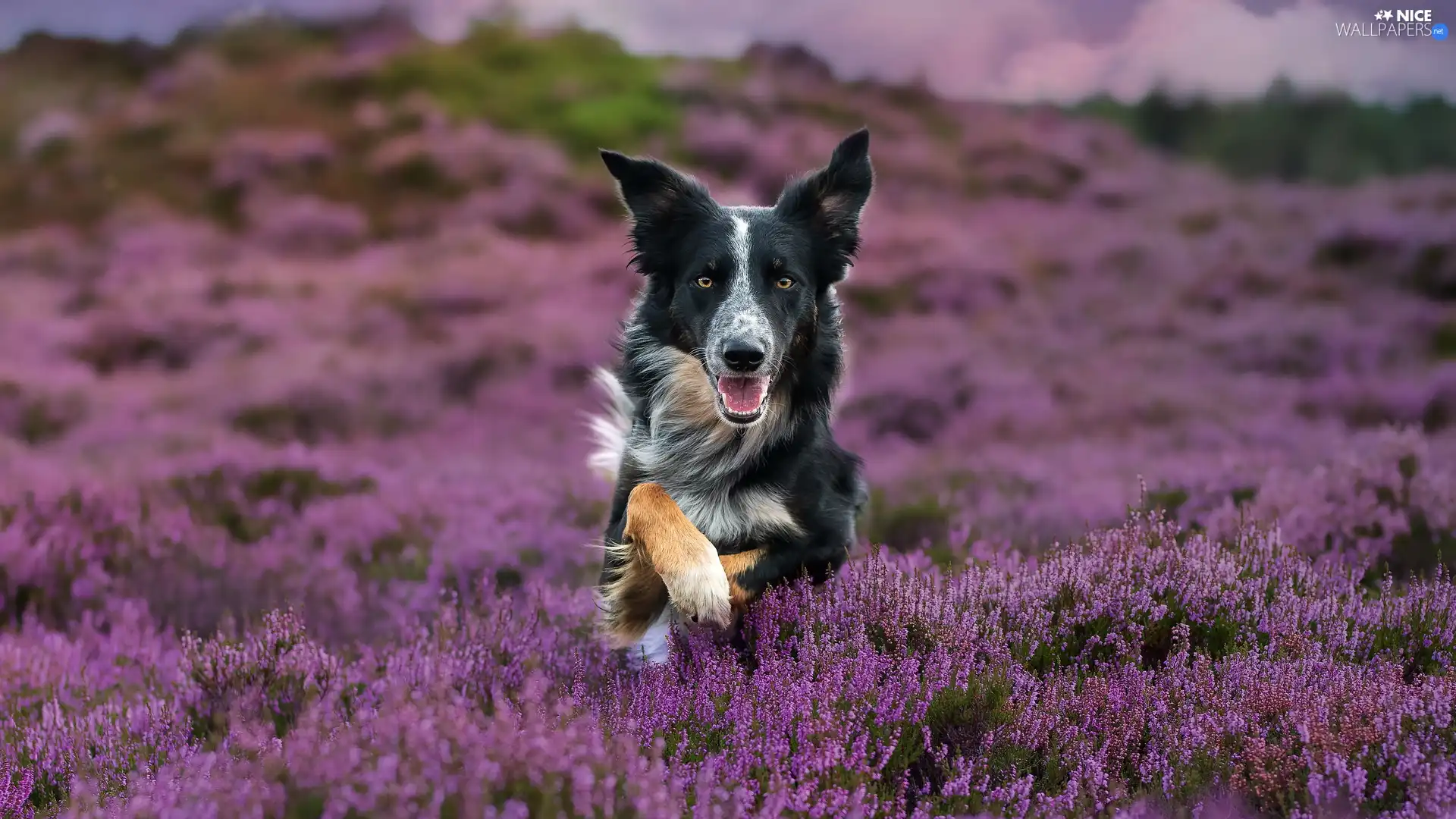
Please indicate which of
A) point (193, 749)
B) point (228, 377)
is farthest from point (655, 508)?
point (228, 377)

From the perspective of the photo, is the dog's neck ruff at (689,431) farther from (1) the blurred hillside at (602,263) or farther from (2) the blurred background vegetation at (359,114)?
(2) the blurred background vegetation at (359,114)

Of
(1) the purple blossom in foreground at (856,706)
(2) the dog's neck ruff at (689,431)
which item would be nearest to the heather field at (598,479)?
(1) the purple blossom in foreground at (856,706)

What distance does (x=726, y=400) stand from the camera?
392cm

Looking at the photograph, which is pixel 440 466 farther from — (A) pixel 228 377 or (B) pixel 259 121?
(B) pixel 259 121

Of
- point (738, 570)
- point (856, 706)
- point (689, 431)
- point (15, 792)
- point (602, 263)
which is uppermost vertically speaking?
point (602, 263)

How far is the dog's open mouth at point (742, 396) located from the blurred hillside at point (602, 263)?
3.21m

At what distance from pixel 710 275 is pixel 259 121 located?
1722cm

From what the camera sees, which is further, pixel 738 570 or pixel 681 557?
pixel 738 570

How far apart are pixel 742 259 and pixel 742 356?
53 cm

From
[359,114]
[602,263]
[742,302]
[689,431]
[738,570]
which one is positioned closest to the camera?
[738,570]

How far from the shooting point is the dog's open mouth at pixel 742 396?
12.8ft

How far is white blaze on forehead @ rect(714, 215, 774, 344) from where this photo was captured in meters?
3.89

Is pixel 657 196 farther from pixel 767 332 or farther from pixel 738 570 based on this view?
pixel 738 570

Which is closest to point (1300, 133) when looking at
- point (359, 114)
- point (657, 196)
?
point (359, 114)
